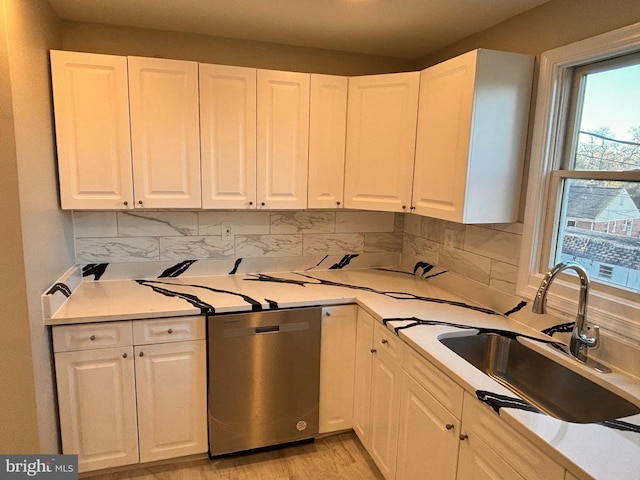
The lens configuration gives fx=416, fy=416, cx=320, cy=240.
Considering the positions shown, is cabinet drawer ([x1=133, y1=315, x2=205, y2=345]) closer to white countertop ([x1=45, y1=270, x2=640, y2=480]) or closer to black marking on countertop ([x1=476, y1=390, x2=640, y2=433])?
white countertop ([x1=45, y1=270, x2=640, y2=480])

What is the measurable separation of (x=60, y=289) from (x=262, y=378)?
3.63ft

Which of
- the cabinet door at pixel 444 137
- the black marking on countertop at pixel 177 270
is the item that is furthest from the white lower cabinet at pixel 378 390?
the black marking on countertop at pixel 177 270

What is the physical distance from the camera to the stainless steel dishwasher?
2.17 meters

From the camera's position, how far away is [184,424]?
2.20 meters

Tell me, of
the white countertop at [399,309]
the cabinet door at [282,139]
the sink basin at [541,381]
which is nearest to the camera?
the white countertop at [399,309]

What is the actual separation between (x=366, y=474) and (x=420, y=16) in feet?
7.89

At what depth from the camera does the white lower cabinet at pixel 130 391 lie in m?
2.00

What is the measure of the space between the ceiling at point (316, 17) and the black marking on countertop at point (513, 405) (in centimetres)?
169

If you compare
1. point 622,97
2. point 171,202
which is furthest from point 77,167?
point 622,97

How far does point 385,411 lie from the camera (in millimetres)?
2076

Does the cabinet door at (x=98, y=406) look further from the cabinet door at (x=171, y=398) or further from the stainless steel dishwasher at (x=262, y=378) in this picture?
the stainless steel dishwasher at (x=262, y=378)

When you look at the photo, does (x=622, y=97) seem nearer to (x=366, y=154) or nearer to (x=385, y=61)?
(x=366, y=154)

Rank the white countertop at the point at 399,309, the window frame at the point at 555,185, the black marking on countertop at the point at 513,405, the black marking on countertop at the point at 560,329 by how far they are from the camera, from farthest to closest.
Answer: the black marking on countertop at the point at 560,329 → the window frame at the point at 555,185 → the black marking on countertop at the point at 513,405 → the white countertop at the point at 399,309

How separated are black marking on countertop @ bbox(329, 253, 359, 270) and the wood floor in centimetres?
115
